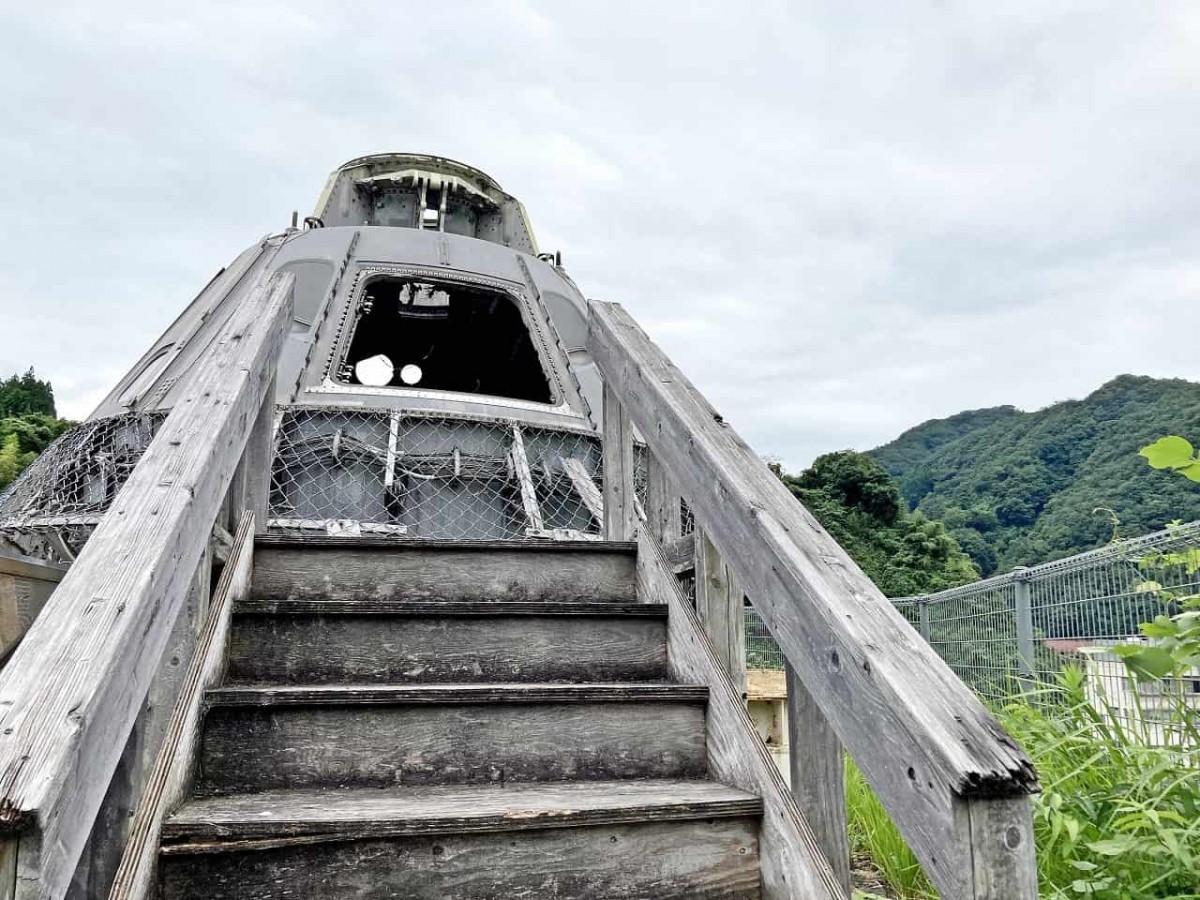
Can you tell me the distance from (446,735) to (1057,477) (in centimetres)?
3801

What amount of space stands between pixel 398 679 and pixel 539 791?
1.68ft

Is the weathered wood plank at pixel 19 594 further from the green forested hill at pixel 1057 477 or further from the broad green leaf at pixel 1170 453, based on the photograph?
the green forested hill at pixel 1057 477

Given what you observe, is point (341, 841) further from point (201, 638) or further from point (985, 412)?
point (985, 412)

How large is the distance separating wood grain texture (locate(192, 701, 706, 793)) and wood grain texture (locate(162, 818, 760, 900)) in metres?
0.27

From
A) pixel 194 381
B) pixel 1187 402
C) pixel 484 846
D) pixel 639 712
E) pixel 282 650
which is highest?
pixel 1187 402

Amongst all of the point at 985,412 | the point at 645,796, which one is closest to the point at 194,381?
the point at 645,796

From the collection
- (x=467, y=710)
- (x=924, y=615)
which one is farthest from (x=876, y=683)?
(x=924, y=615)

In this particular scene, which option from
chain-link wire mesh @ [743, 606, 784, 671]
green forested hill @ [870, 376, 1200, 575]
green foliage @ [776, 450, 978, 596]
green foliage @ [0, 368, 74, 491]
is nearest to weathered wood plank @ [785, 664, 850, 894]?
chain-link wire mesh @ [743, 606, 784, 671]

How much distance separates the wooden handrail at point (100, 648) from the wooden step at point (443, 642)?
440 millimetres

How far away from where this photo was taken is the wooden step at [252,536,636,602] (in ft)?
8.02

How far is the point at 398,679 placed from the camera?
2133 millimetres

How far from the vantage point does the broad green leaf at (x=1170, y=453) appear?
1.64m

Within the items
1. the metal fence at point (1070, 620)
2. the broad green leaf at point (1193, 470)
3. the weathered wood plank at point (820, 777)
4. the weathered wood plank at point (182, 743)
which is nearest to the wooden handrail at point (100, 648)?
the weathered wood plank at point (182, 743)

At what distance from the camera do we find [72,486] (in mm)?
6016
